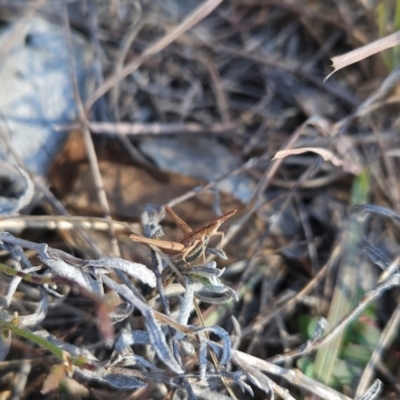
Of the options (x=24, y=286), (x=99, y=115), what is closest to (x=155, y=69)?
(x=99, y=115)

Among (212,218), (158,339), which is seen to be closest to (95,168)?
(212,218)

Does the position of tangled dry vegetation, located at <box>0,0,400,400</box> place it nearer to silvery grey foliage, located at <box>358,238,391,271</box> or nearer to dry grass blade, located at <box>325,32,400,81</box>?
silvery grey foliage, located at <box>358,238,391,271</box>

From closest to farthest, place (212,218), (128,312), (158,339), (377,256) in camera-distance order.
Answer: (158,339), (128,312), (377,256), (212,218)

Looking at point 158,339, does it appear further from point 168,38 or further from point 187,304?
point 168,38

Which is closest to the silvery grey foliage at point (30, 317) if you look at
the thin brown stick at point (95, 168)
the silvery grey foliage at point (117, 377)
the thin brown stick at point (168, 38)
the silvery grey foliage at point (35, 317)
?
the silvery grey foliage at point (35, 317)

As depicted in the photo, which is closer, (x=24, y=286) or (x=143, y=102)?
(x=24, y=286)

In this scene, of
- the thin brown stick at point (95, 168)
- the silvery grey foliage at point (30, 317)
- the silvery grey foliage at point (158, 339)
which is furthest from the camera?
the thin brown stick at point (95, 168)

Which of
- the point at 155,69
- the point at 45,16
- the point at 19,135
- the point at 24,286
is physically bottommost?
the point at 24,286

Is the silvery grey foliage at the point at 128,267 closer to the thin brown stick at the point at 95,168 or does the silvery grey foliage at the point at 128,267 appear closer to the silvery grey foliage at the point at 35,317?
the silvery grey foliage at the point at 35,317

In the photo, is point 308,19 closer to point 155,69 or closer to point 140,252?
point 155,69
